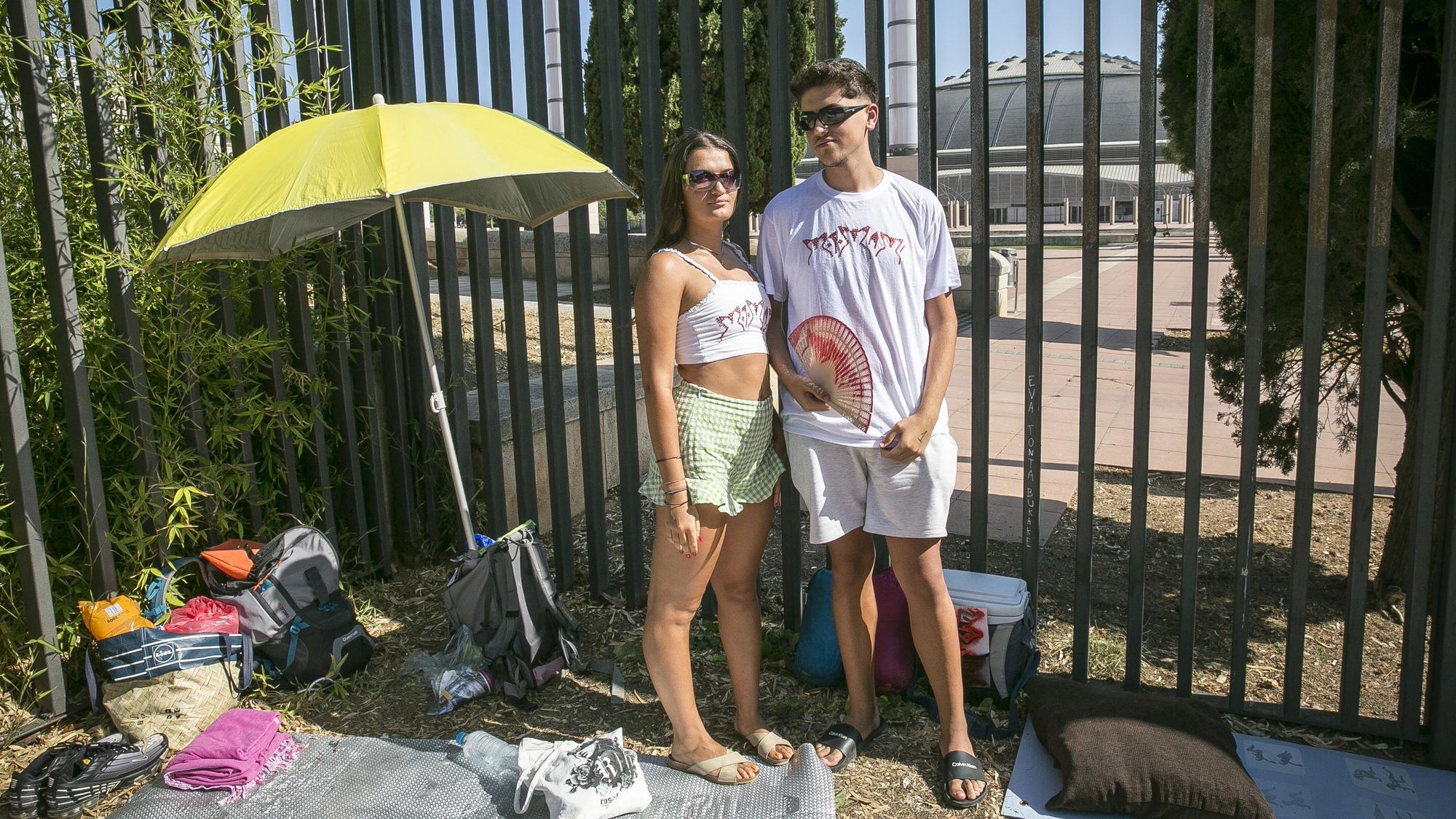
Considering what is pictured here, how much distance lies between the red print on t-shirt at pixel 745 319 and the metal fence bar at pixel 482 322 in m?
1.50

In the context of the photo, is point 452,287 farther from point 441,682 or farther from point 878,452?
point 878,452

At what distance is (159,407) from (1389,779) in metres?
3.94

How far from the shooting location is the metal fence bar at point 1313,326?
272 cm

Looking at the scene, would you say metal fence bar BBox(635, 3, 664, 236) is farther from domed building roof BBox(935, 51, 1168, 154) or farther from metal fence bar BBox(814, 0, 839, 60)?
domed building roof BBox(935, 51, 1168, 154)

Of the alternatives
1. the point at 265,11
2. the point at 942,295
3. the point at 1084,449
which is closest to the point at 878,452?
the point at 942,295

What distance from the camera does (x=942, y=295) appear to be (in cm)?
271

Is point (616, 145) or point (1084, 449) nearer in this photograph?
point (1084, 449)

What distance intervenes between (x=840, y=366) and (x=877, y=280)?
242 millimetres

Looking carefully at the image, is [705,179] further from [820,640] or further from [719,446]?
[820,640]

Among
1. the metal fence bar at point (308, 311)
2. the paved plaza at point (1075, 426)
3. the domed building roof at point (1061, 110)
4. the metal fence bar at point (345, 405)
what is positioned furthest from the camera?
the domed building roof at point (1061, 110)

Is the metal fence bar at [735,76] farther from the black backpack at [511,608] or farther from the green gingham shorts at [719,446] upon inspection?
the black backpack at [511,608]

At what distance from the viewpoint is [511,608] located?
11.2 ft

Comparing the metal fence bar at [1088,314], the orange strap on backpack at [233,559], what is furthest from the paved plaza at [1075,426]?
the orange strap on backpack at [233,559]

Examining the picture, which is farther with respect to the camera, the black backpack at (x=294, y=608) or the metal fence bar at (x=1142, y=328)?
the black backpack at (x=294, y=608)
